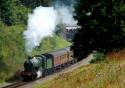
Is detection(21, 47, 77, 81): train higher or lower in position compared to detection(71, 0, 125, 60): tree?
lower

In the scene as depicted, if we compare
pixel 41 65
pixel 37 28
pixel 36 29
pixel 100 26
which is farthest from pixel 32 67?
pixel 37 28

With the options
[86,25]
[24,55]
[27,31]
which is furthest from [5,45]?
[86,25]

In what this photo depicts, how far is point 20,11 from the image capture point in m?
92.6

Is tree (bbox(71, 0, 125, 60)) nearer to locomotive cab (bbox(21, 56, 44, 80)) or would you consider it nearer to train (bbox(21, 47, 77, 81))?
locomotive cab (bbox(21, 56, 44, 80))

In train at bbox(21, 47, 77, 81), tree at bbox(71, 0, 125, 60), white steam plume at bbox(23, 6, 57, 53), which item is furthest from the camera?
white steam plume at bbox(23, 6, 57, 53)

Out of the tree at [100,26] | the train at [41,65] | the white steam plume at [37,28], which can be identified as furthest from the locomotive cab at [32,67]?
the white steam plume at [37,28]

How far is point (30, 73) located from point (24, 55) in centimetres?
1579

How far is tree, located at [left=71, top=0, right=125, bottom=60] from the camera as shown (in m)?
39.6

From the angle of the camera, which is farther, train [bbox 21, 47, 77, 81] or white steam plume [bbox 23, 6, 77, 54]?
white steam plume [bbox 23, 6, 77, 54]

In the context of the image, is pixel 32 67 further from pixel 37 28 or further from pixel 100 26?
pixel 37 28

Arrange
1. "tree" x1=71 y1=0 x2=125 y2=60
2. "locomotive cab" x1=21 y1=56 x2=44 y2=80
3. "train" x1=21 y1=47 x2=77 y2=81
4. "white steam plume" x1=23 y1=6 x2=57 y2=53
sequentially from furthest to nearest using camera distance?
"white steam plume" x1=23 y1=6 x2=57 y2=53 → "train" x1=21 y1=47 x2=77 y2=81 → "locomotive cab" x1=21 y1=56 x2=44 y2=80 → "tree" x1=71 y1=0 x2=125 y2=60

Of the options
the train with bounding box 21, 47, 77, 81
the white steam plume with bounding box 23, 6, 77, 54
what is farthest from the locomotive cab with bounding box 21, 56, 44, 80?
the white steam plume with bounding box 23, 6, 77, 54

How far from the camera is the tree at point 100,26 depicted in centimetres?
3962

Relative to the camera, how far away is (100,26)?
39.9 m
